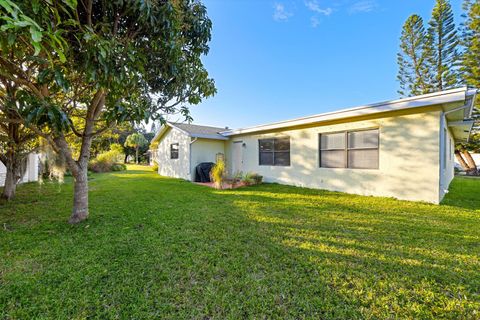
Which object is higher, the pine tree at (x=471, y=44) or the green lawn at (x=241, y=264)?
the pine tree at (x=471, y=44)

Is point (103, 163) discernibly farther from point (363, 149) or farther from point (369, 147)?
point (369, 147)

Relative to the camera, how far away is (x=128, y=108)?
130 inches

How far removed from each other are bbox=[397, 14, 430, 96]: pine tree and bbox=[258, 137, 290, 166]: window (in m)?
15.3

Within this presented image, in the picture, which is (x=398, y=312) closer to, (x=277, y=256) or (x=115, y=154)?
(x=277, y=256)

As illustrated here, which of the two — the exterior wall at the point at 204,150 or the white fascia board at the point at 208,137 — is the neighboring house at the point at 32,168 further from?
the white fascia board at the point at 208,137

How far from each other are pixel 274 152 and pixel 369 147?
380 centimetres

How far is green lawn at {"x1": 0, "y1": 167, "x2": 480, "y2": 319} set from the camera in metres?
1.84

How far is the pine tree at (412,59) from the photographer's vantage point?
587 inches

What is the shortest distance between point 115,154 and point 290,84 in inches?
589

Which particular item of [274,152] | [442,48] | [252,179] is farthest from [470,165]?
[252,179]

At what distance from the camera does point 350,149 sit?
264 inches

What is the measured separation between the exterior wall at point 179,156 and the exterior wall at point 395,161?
6067 millimetres

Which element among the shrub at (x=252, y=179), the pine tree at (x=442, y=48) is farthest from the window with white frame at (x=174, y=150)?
the pine tree at (x=442, y=48)

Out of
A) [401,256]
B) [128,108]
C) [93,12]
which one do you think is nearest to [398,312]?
[401,256]
